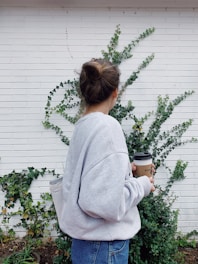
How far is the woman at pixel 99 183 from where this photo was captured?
4.65 feet

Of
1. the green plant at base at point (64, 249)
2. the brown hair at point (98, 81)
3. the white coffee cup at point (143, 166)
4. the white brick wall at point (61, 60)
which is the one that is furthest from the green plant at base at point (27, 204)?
the brown hair at point (98, 81)

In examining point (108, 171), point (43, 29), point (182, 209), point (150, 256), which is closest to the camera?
point (108, 171)

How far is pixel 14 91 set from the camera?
12.2 feet

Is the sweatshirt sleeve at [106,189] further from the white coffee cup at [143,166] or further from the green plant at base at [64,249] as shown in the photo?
the green plant at base at [64,249]

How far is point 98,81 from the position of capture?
152cm

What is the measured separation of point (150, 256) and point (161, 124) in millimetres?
1453

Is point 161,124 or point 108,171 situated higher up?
point 108,171

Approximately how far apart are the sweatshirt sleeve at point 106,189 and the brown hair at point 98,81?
30cm

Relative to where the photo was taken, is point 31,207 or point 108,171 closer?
point 108,171

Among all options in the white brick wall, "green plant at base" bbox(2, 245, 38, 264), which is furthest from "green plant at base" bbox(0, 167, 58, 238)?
"green plant at base" bbox(2, 245, 38, 264)

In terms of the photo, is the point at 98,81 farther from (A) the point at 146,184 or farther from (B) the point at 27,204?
(B) the point at 27,204

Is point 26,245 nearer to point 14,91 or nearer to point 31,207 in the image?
point 31,207

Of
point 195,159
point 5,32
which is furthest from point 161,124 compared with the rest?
point 5,32

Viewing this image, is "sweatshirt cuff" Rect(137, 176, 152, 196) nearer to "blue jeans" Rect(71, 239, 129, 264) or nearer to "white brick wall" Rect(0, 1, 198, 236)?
"blue jeans" Rect(71, 239, 129, 264)
